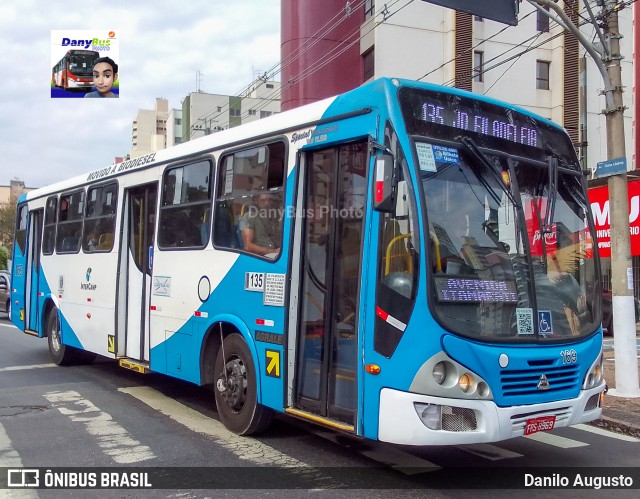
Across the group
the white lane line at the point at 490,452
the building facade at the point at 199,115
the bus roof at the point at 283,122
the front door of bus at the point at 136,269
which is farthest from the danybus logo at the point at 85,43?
the building facade at the point at 199,115

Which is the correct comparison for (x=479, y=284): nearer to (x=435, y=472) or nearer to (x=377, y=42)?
(x=435, y=472)

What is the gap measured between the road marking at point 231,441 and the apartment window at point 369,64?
22.4 meters

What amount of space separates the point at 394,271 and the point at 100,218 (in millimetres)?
6429

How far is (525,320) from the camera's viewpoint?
519 cm

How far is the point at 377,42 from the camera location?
2786 centimetres

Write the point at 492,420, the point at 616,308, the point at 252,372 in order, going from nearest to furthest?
the point at 492,420, the point at 252,372, the point at 616,308

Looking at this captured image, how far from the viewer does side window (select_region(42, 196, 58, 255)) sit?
11.8m

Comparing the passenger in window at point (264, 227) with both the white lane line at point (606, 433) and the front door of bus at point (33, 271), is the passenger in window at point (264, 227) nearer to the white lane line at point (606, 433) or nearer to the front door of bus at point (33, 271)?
the white lane line at point (606, 433)

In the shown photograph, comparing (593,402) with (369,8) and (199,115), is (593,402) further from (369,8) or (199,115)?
(199,115)

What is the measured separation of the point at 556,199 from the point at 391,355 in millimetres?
2217

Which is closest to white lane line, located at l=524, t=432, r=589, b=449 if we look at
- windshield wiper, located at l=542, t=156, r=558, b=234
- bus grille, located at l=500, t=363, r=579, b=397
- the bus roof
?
bus grille, located at l=500, t=363, r=579, b=397

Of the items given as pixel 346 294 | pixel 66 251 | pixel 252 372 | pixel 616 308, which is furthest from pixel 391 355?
pixel 66 251

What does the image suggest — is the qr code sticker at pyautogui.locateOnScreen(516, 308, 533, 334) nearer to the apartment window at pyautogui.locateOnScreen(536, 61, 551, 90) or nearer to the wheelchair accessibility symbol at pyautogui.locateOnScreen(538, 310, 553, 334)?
the wheelchair accessibility symbol at pyautogui.locateOnScreen(538, 310, 553, 334)

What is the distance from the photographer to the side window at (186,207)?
752 centimetres
